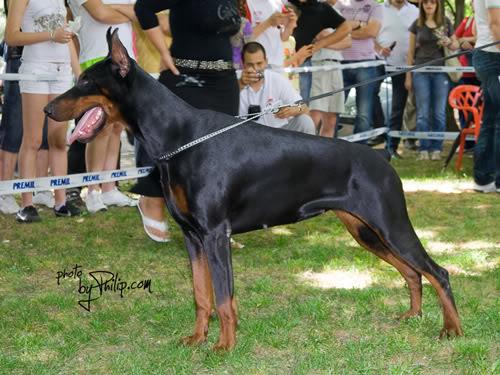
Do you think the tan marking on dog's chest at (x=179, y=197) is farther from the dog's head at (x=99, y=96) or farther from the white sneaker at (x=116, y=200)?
the white sneaker at (x=116, y=200)

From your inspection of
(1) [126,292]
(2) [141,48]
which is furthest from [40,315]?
(2) [141,48]

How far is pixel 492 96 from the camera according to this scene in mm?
8219

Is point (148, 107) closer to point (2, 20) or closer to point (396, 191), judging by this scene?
point (396, 191)

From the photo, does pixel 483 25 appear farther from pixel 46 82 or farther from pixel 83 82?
pixel 83 82

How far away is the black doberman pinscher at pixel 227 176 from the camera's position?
4.00m

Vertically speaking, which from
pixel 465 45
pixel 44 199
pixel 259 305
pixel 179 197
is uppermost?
pixel 465 45

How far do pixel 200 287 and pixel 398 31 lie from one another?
8.15 m

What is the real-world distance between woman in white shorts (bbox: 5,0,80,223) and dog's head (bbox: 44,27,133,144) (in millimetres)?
2802

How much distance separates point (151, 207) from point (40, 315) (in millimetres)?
1779

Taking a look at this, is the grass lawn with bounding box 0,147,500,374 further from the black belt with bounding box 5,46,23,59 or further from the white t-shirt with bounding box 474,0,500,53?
the white t-shirt with bounding box 474,0,500,53

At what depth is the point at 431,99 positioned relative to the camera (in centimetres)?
1090

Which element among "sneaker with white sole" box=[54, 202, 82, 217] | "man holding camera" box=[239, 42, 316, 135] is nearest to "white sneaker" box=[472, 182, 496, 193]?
"man holding camera" box=[239, 42, 316, 135]

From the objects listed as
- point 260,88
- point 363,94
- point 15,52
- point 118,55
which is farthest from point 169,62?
point 363,94

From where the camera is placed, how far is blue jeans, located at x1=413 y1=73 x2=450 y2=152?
10.7 metres
